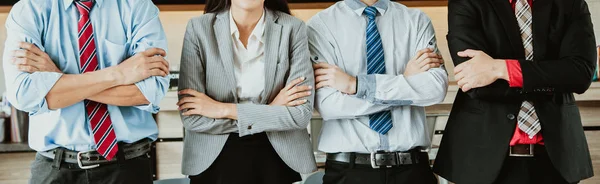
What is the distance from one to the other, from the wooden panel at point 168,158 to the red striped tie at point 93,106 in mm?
2210

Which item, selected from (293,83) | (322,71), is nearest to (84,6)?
(293,83)

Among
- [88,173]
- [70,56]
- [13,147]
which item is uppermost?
[70,56]

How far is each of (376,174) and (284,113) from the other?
0.40m

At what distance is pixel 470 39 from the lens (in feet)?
6.58

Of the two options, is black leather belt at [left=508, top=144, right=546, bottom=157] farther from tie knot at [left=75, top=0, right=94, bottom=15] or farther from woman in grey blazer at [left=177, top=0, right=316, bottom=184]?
tie knot at [left=75, top=0, right=94, bottom=15]

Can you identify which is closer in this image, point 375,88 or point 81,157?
point 81,157

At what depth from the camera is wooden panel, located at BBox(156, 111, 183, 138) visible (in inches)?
158

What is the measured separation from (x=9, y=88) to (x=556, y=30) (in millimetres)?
1740

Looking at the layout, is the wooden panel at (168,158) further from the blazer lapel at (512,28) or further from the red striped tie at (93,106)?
the blazer lapel at (512,28)

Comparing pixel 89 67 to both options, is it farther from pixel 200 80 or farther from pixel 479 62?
pixel 479 62

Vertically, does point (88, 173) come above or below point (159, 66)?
below

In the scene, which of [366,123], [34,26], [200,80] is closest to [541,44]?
[366,123]

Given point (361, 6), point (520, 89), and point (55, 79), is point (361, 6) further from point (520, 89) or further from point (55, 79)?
point (55, 79)

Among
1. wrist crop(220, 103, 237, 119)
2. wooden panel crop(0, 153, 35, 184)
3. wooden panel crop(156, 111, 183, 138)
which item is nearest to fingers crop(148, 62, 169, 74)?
wrist crop(220, 103, 237, 119)
